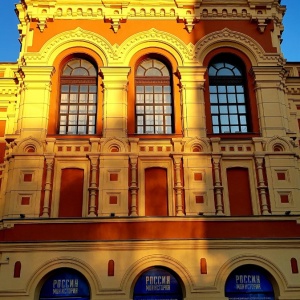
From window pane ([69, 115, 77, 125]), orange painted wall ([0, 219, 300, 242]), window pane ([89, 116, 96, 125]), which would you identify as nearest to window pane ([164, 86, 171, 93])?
window pane ([89, 116, 96, 125])

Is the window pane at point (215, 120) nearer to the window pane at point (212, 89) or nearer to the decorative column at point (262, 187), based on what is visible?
the window pane at point (212, 89)

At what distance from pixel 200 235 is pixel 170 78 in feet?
21.2

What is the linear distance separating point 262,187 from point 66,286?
24.3ft

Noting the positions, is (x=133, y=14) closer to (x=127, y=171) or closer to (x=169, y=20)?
(x=169, y=20)

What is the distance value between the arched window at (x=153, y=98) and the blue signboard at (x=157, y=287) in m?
5.34

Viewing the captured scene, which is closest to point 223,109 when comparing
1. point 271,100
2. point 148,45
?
point 271,100

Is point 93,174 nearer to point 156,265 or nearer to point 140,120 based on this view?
point 140,120

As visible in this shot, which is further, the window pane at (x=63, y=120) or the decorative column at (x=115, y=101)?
the window pane at (x=63, y=120)

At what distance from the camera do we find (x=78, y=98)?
19.0 m

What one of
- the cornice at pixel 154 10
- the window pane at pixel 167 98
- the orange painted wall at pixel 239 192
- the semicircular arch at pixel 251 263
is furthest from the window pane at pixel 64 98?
the semicircular arch at pixel 251 263

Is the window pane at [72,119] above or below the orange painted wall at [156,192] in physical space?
above

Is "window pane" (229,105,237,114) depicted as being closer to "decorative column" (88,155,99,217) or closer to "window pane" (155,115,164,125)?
"window pane" (155,115,164,125)

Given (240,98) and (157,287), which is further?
(240,98)

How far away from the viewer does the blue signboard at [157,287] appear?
51.9 ft
